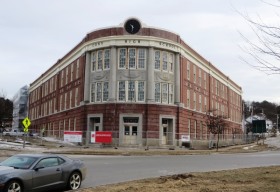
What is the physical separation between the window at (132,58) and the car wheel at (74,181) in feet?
103

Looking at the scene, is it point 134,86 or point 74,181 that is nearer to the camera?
point 74,181

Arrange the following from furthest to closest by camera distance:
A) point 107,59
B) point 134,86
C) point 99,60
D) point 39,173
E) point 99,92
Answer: point 99,60
point 99,92
point 107,59
point 134,86
point 39,173

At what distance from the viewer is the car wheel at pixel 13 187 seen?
11.5 m

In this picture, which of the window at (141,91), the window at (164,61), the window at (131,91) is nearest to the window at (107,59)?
the window at (131,91)

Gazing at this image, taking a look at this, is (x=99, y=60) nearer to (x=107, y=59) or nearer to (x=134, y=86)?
(x=107, y=59)

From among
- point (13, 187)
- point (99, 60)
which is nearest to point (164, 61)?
point (99, 60)

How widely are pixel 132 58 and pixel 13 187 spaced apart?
113 ft

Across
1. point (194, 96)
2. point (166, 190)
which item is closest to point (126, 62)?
point (194, 96)

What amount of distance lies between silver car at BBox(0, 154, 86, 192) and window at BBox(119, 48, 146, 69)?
3122cm

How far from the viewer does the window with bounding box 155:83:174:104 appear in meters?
45.4

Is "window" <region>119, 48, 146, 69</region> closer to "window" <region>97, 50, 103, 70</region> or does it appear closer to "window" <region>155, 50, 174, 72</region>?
"window" <region>155, 50, 174, 72</region>

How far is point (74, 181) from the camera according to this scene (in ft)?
45.7

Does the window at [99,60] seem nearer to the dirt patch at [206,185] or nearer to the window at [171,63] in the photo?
the window at [171,63]

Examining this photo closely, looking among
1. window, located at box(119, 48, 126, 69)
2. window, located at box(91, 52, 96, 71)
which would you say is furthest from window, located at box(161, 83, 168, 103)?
window, located at box(91, 52, 96, 71)
